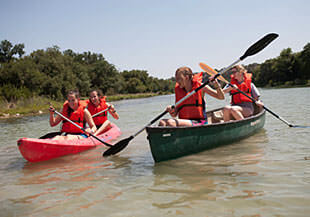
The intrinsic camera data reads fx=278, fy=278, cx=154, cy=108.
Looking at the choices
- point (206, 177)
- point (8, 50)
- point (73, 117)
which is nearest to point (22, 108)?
point (73, 117)

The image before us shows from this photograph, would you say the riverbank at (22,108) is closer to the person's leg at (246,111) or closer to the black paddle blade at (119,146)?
the black paddle blade at (119,146)

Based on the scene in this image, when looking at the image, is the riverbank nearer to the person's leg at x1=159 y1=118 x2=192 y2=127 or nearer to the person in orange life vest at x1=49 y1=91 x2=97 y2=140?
the person in orange life vest at x1=49 y1=91 x2=97 y2=140

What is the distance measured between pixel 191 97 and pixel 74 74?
38.4m

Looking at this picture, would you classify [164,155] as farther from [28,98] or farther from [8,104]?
[28,98]

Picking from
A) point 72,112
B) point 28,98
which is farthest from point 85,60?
point 72,112

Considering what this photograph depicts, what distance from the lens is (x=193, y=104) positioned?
443cm

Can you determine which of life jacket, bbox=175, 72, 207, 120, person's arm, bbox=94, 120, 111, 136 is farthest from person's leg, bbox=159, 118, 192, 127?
person's arm, bbox=94, 120, 111, 136

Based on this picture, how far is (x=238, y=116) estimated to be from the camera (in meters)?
5.56

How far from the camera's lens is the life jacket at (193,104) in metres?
4.40

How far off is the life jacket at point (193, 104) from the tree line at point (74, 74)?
2067 mm

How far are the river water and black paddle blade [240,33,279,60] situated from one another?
1695 mm

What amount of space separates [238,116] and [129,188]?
A: 317 centimetres

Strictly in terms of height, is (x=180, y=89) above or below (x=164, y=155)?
above

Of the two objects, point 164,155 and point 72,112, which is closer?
point 164,155
